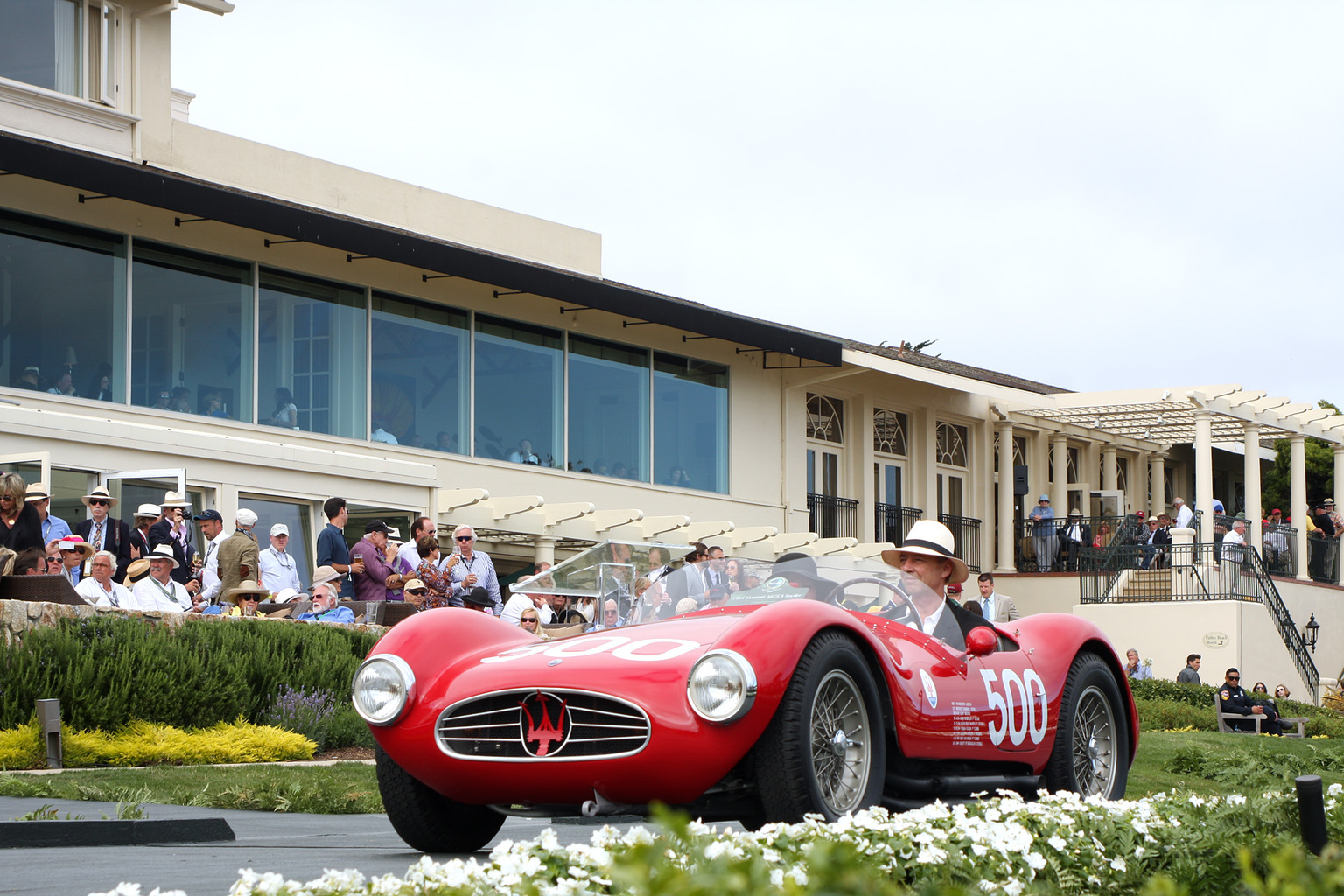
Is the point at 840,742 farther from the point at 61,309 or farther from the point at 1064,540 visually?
the point at 1064,540

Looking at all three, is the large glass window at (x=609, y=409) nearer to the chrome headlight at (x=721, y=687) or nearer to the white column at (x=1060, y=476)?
the white column at (x=1060, y=476)

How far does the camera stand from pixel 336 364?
23.6 meters

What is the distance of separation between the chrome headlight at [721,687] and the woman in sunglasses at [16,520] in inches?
336

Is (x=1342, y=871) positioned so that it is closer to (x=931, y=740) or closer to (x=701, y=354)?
(x=931, y=740)

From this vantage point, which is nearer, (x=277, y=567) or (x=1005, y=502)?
(x=277, y=567)

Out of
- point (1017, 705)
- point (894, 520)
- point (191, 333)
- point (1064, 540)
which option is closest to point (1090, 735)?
point (1017, 705)

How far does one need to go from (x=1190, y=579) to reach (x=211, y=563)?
22121 millimetres

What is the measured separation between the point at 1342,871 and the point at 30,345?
64.4ft

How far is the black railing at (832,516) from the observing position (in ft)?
107

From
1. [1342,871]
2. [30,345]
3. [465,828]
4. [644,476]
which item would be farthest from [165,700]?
[644,476]

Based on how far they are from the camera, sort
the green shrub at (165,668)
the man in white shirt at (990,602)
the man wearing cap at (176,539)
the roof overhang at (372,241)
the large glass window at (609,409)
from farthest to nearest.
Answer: the large glass window at (609,409) < the roof overhang at (372,241) < the man in white shirt at (990,602) < the man wearing cap at (176,539) < the green shrub at (165,668)

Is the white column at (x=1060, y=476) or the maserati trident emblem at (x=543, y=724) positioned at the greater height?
the white column at (x=1060, y=476)

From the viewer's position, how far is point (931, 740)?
6.95 metres

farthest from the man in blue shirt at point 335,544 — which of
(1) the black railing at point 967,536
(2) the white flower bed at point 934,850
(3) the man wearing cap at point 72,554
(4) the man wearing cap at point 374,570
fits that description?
(1) the black railing at point 967,536
